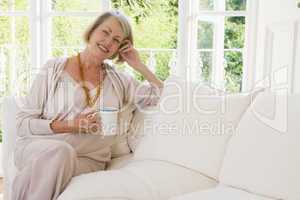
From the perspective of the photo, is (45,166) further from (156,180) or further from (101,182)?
(156,180)

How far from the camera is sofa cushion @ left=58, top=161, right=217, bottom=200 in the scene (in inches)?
55.5

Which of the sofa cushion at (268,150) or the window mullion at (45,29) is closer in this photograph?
the sofa cushion at (268,150)

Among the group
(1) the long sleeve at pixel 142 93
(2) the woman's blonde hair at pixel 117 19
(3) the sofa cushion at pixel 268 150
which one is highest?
(2) the woman's blonde hair at pixel 117 19

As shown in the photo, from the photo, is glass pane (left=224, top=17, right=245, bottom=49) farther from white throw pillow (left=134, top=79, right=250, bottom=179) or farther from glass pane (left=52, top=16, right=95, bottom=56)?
white throw pillow (left=134, top=79, right=250, bottom=179)

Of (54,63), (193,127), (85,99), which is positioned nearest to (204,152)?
(193,127)

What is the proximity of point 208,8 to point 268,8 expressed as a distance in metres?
0.69

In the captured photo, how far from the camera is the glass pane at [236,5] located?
3.13m

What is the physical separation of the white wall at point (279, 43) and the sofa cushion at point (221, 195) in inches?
34.5

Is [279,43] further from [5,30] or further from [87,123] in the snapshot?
[5,30]

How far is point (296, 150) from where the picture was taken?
1456 millimetres

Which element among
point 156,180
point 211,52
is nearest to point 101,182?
point 156,180

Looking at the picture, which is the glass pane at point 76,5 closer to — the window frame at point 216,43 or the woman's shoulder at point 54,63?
the window frame at point 216,43

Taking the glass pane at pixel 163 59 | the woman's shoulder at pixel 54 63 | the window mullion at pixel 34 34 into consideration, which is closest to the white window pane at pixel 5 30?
the window mullion at pixel 34 34

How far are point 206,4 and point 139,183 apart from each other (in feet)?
7.08
